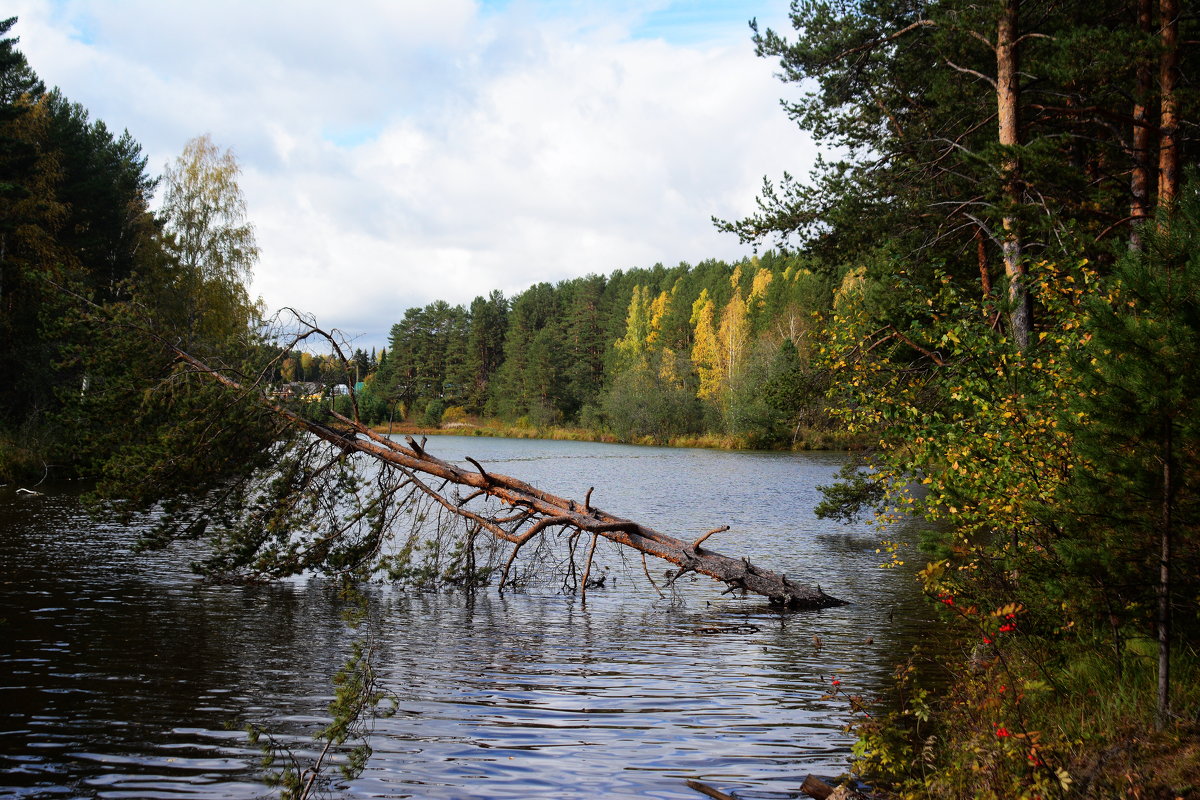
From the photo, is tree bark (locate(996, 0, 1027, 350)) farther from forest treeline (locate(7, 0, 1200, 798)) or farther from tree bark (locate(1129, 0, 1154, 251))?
tree bark (locate(1129, 0, 1154, 251))

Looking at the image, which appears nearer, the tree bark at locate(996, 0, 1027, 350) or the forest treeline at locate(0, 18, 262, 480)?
the tree bark at locate(996, 0, 1027, 350)

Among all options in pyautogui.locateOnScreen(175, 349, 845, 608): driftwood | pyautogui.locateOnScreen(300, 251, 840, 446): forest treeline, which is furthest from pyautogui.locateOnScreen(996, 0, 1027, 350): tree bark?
pyautogui.locateOnScreen(300, 251, 840, 446): forest treeline

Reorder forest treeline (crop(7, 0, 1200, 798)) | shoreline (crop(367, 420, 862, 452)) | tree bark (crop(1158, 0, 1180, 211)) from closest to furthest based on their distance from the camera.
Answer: forest treeline (crop(7, 0, 1200, 798)) → tree bark (crop(1158, 0, 1180, 211)) → shoreline (crop(367, 420, 862, 452))

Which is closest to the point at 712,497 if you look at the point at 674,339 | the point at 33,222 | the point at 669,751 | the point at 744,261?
the point at 669,751

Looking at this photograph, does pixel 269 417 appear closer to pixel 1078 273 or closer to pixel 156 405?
pixel 156 405

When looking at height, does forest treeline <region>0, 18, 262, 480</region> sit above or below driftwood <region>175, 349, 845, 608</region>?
above

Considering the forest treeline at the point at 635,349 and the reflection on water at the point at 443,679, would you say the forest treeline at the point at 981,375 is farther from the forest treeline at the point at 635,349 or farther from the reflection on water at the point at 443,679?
the forest treeline at the point at 635,349

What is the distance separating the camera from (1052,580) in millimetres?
5504

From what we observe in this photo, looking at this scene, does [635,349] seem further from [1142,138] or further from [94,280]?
[1142,138]

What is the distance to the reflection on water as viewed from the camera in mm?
5836

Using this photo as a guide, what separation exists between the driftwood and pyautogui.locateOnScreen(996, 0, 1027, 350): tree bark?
4.61 metres

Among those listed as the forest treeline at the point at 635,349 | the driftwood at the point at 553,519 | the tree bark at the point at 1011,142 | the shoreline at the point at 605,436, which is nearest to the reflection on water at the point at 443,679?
the driftwood at the point at 553,519

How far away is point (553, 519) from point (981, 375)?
20.3 ft

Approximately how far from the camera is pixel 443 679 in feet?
27.1
